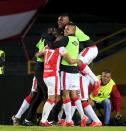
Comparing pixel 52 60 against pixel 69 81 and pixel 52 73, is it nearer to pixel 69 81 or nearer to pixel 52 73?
pixel 52 73

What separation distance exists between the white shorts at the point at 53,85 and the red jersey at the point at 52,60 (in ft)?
0.22

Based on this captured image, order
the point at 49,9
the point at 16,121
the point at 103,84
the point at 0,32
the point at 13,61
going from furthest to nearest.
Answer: the point at 49,9 → the point at 13,61 → the point at 0,32 → the point at 103,84 → the point at 16,121

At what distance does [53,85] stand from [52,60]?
0.42 m

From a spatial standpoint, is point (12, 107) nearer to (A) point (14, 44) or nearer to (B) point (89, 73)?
(B) point (89, 73)

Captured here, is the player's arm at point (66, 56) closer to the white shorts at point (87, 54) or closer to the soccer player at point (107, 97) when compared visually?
the white shorts at point (87, 54)

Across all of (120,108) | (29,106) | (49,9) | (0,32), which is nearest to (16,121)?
(29,106)

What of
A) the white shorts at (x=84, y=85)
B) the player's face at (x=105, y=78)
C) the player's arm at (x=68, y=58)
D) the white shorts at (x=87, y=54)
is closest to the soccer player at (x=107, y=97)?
the player's face at (x=105, y=78)

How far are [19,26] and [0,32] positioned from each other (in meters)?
0.56

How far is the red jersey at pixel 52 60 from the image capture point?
1505 cm

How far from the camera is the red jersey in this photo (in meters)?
15.1

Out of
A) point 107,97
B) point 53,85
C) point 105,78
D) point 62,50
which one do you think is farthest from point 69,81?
point 107,97

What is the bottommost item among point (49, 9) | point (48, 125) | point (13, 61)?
point (48, 125)

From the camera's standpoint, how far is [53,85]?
15.1m

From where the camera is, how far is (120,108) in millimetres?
18234
